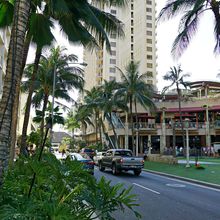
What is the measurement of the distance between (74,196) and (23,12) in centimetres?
345

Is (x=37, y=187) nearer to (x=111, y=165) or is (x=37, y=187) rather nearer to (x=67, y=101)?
(x=111, y=165)

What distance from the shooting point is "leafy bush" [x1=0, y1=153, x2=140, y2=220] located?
3801 mm

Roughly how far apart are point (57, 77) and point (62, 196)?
26024 mm

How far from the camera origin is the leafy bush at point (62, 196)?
3801 millimetres

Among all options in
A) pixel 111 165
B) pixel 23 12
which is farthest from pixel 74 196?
pixel 111 165

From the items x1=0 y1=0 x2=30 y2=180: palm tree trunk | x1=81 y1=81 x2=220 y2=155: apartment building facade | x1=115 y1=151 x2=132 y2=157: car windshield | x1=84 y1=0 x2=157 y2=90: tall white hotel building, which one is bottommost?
x1=115 y1=151 x2=132 y2=157: car windshield

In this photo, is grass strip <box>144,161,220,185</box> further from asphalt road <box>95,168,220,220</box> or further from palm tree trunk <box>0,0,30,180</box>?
palm tree trunk <box>0,0,30,180</box>

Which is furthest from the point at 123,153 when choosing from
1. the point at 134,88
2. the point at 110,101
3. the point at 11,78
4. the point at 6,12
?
the point at 110,101

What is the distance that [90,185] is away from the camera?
5.02 meters

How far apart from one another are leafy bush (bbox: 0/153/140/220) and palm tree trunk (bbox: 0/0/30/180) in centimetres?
55

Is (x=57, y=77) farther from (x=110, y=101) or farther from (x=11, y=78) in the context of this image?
(x=11, y=78)

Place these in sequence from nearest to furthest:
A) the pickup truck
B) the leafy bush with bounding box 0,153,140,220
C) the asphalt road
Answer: the leafy bush with bounding box 0,153,140,220 < the asphalt road < the pickup truck

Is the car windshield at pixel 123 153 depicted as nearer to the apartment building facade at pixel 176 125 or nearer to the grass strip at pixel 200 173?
the grass strip at pixel 200 173

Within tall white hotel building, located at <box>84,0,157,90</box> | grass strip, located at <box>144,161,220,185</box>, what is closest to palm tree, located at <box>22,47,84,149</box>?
grass strip, located at <box>144,161,220,185</box>
